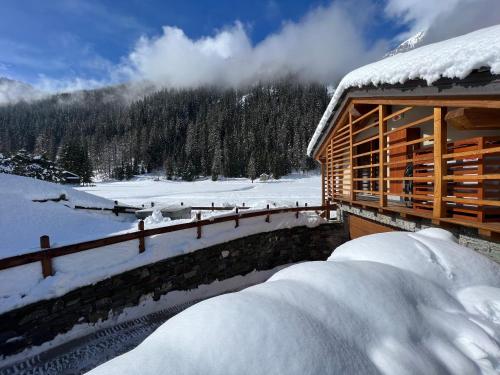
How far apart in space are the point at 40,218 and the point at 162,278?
7.53 m

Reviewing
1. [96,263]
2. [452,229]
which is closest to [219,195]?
[96,263]

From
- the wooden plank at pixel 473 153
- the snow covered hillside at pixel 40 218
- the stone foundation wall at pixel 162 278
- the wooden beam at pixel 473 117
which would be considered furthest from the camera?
the snow covered hillside at pixel 40 218

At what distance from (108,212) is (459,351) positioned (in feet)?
51.9

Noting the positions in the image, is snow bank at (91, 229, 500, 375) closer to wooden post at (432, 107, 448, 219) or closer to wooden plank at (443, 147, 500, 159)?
wooden plank at (443, 147, 500, 159)

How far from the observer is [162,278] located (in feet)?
24.1

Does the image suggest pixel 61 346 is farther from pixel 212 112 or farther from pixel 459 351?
pixel 212 112

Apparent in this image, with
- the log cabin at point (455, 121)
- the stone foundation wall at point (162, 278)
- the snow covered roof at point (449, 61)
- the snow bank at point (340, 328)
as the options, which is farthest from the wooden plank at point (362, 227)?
the snow bank at point (340, 328)

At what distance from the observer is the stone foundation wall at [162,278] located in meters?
5.12

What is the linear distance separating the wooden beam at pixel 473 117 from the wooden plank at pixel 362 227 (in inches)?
130

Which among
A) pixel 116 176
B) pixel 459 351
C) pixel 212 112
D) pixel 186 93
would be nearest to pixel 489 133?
pixel 459 351

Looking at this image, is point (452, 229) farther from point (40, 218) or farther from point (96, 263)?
point (40, 218)

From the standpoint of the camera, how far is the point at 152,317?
6859 mm

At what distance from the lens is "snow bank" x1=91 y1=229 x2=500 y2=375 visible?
169cm

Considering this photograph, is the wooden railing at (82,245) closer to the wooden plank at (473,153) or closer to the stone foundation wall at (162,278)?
the stone foundation wall at (162,278)
